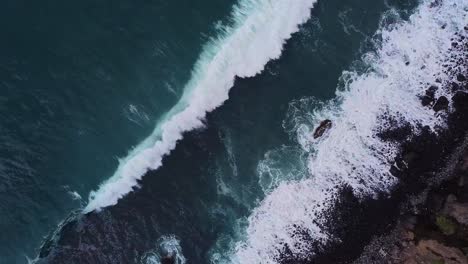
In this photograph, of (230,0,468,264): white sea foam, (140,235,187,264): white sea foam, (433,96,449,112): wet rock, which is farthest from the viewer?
(140,235,187,264): white sea foam

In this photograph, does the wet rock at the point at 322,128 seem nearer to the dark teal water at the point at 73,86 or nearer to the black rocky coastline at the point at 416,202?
the black rocky coastline at the point at 416,202

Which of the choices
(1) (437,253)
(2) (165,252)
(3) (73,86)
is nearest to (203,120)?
(3) (73,86)

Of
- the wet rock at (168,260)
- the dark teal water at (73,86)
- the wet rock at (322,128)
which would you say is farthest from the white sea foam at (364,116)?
the dark teal water at (73,86)

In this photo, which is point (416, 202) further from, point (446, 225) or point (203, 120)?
point (203, 120)

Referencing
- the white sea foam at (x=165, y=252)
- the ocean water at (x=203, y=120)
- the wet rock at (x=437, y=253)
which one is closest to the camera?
the wet rock at (x=437, y=253)

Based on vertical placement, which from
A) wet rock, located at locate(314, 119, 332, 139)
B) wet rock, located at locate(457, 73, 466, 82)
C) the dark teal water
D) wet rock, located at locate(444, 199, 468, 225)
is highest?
wet rock, located at locate(457, 73, 466, 82)

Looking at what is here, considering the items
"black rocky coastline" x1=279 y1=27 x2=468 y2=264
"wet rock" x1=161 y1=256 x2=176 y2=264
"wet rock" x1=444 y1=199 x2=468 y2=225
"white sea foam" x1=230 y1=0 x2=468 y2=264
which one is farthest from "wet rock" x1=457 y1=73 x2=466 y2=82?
"wet rock" x1=161 y1=256 x2=176 y2=264

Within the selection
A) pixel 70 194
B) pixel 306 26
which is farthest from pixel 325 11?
pixel 70 194

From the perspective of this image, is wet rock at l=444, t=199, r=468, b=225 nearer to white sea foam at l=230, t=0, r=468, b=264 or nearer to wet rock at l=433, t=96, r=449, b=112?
white sea foam at l=230, t=0, r=468, b=264
